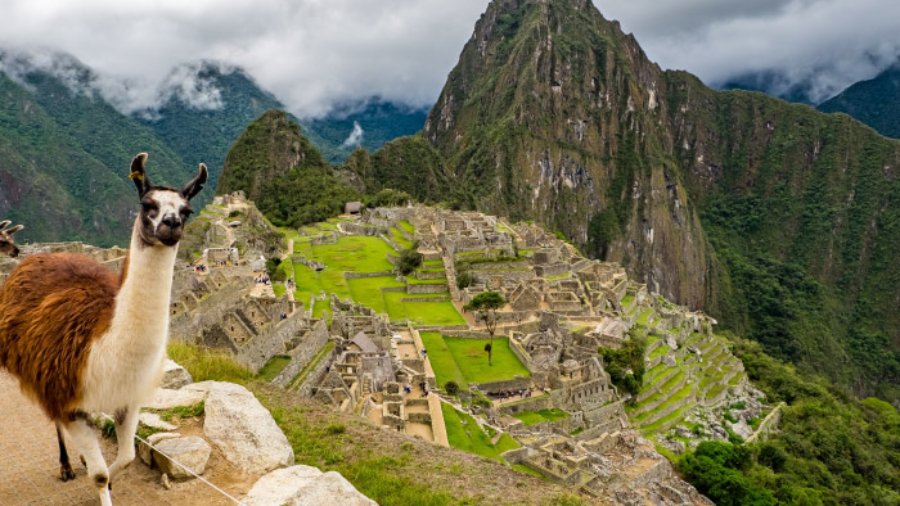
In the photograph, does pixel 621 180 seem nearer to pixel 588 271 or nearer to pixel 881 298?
pixel 881 298

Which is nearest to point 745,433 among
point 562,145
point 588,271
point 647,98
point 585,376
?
point 585,376

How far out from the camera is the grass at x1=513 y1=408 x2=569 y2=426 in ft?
69.8

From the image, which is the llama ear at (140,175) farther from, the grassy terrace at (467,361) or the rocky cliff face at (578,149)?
the rocky cliff face at (578,149)

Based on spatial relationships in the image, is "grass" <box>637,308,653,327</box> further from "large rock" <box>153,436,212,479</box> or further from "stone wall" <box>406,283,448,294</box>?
"large rock" <box>153,436,212,479</box>

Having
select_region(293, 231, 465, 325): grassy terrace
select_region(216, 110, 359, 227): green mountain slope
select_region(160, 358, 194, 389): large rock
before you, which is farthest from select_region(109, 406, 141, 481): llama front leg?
select_region(216, 110, 359, 227): green mountain slope

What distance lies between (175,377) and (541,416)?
1654cm

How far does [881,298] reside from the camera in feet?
393

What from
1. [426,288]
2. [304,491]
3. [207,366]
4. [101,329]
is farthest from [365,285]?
[101,329]

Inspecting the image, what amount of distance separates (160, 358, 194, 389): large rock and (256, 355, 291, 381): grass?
20.3 feet

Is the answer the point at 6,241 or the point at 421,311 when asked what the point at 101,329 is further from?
the point at 421,311

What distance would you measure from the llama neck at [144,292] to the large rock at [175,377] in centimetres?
330

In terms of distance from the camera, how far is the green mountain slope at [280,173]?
211ft

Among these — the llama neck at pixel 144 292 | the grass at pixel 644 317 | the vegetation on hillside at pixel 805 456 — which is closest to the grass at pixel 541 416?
the vegetation on hillside at pixel 805 456

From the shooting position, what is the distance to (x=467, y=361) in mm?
24125
